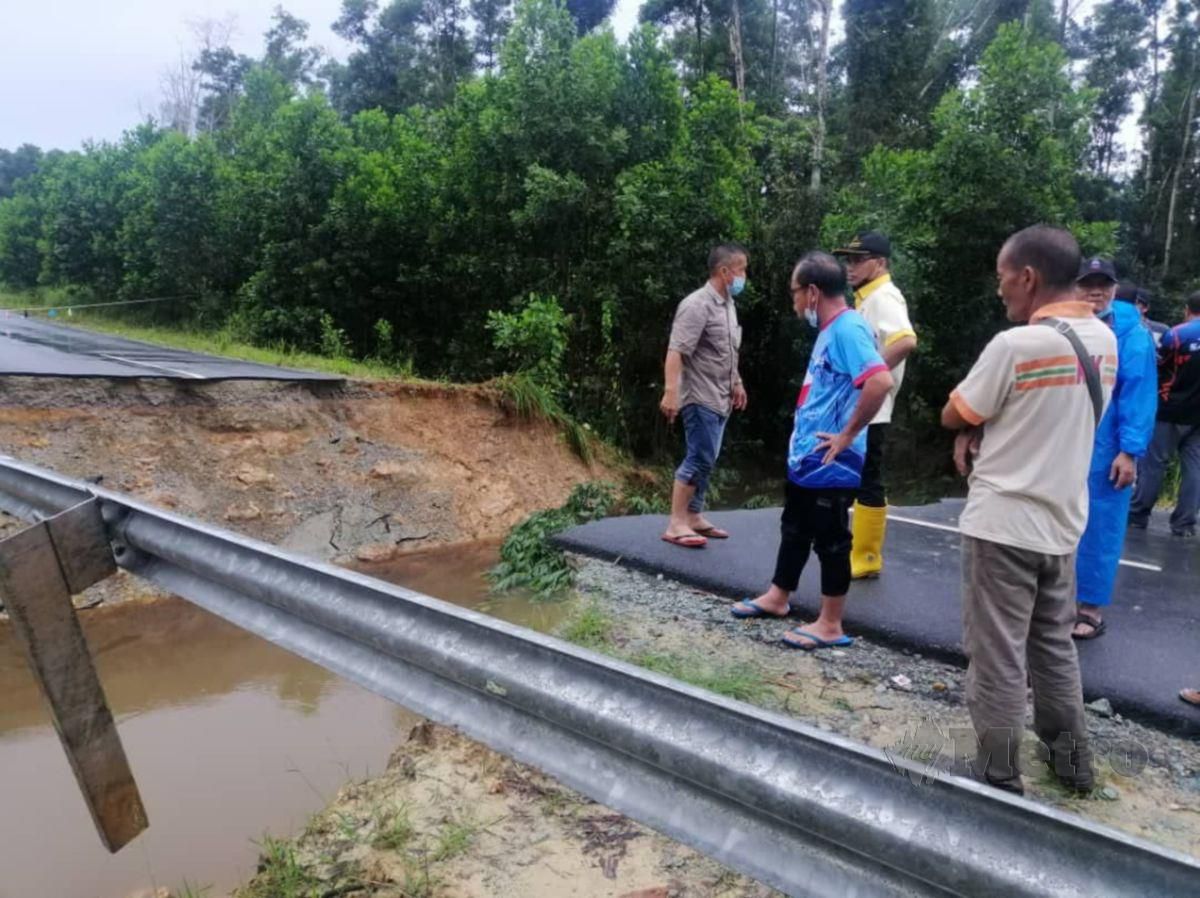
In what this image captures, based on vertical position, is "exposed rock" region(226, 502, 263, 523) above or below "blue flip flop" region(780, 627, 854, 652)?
below

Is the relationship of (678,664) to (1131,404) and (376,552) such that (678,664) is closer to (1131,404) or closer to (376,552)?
(1131,404)

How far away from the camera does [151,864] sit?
3.94 m

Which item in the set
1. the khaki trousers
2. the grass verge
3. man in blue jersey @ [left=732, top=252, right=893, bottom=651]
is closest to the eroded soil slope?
the grass verge

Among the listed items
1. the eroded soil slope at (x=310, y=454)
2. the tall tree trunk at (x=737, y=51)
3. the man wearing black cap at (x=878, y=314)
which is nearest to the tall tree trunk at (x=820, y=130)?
the tall tree trunk at (x=737, y=51)

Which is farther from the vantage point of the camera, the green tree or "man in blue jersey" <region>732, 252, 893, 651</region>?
the green tree

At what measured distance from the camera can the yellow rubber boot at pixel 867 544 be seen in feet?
17.2

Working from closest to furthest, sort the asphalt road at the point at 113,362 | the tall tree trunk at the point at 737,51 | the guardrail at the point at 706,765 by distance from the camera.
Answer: the guardrail at the point at 706,765 < the asphalt road at the point at 113,362 < the tall tree trunk at the point at 737,51

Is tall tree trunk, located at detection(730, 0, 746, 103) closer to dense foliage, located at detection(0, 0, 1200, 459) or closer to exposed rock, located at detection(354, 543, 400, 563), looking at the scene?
dense foliage, located at detection(0, 0, 1200, 459)

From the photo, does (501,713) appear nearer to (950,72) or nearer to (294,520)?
(294,520)

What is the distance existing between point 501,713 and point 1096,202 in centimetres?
2551

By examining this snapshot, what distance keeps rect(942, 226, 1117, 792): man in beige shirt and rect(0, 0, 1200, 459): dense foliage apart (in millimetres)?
9557

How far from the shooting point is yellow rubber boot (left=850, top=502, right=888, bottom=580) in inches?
206

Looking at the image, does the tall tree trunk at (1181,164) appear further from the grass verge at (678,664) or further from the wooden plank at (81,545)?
the wooden plank at (81,545)

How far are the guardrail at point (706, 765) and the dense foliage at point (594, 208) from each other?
1065 cm
